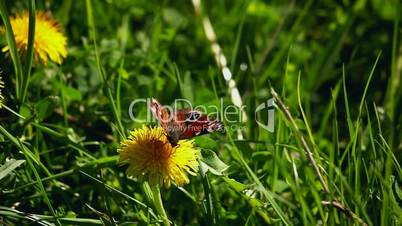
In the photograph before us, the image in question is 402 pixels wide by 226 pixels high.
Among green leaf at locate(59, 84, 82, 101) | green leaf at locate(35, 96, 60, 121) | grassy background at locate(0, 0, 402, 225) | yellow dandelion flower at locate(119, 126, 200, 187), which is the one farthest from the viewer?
green leaf at locate(59, 84, 82, 101)

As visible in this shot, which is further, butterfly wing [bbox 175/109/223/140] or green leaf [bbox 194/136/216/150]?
green leaf [bbox 194/136/216/150]

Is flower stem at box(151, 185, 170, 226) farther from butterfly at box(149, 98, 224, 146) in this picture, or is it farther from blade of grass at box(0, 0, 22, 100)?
blade of grass at box(0, 0, 22, 100)

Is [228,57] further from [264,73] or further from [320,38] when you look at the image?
[320,38]

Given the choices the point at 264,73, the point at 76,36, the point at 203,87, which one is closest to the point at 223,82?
the point at 203,87

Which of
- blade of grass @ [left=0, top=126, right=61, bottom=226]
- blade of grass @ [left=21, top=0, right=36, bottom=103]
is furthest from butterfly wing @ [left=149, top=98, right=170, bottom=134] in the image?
blade of grass @ [left=21, top=0, right=36, bottom=103]

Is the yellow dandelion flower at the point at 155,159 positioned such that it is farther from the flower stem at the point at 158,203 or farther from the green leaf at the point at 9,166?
the green leaf at the point at 9,166

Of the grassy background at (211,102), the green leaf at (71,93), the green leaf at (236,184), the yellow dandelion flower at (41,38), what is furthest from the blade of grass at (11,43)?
the green leaf at (236,184)
